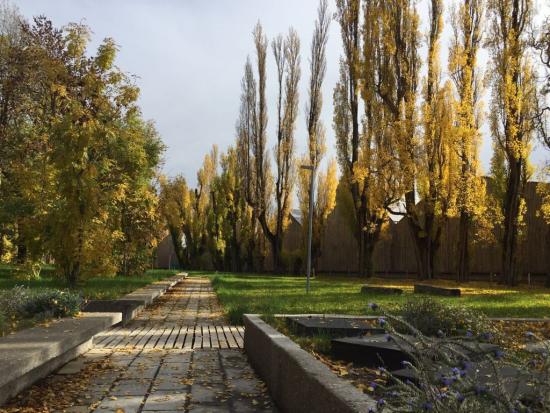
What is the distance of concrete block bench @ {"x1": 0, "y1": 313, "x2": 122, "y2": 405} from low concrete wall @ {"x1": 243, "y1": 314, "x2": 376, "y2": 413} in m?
1.48

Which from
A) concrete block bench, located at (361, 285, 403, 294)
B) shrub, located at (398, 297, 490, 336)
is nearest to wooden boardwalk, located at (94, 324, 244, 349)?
shrub, located at (398, 297, 490, 336)

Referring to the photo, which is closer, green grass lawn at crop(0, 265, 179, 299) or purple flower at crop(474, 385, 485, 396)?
purple flower at crop(474, 385, 485, 396)

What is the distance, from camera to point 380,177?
21.8 m

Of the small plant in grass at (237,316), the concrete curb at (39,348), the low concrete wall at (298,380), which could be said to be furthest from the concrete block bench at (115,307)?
the low concrete wall at (298,380)

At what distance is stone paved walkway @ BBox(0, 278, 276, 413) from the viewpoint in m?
3.99

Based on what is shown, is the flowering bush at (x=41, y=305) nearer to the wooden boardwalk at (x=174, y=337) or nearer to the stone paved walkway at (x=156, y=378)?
the stone paved walkway at (x=156, y=378)

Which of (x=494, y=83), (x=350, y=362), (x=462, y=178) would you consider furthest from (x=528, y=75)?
(x=350, y=362)

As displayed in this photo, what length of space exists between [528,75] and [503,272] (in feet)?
23.4

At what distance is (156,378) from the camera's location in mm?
4852

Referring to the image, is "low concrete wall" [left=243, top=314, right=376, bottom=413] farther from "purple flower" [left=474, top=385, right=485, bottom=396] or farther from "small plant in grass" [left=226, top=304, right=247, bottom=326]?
"small plant in grass" [left=226, top=304, right=247, bottom=326]

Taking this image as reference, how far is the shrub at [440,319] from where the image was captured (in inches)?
220

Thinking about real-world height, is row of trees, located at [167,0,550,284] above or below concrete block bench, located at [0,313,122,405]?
above

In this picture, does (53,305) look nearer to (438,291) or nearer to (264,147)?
(438,291)

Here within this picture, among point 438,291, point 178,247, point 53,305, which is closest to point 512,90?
point 438,291
